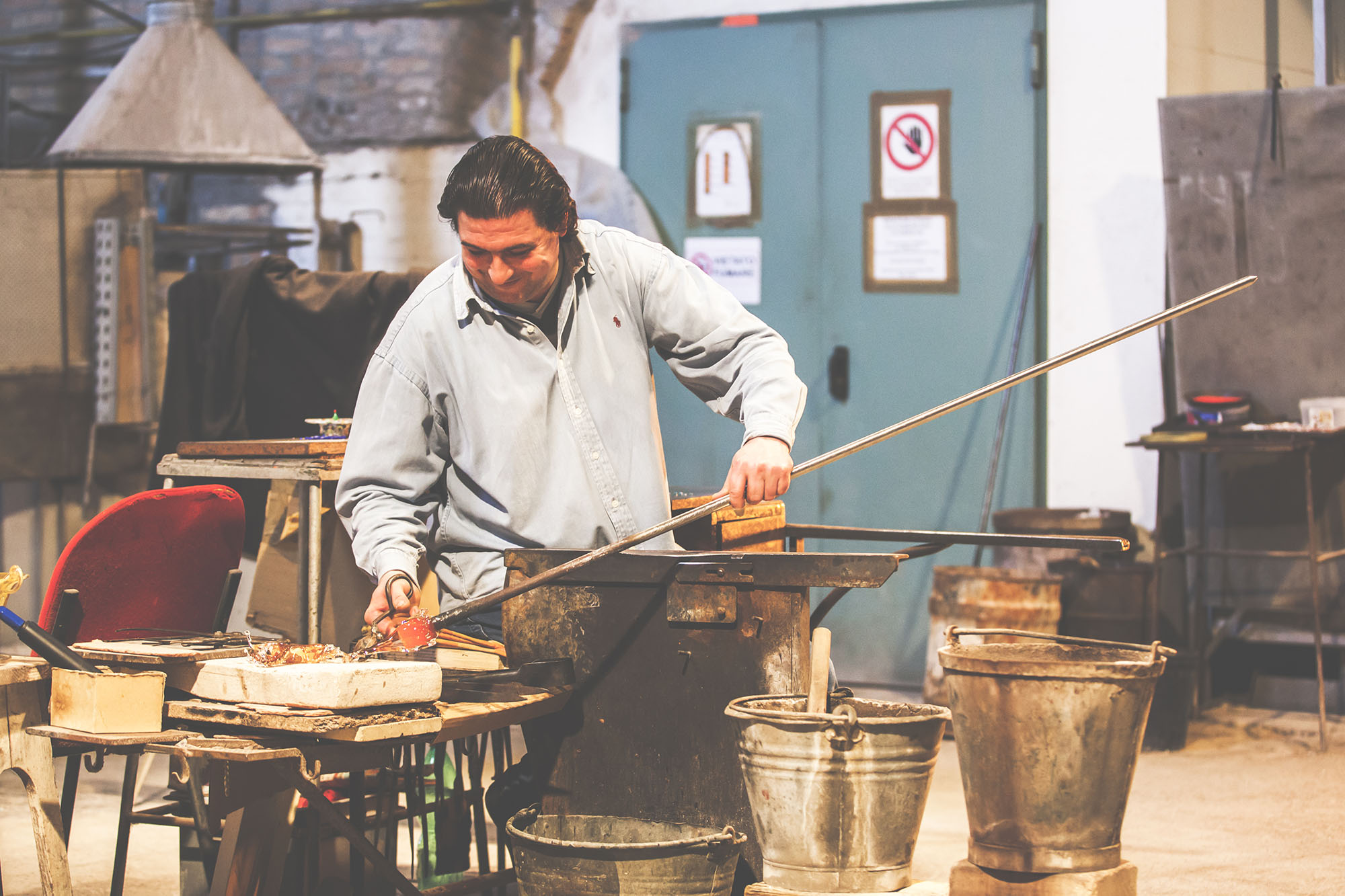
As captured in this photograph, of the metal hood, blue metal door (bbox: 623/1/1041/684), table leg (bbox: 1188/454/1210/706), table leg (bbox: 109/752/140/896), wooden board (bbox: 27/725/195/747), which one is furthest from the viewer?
the metal hood

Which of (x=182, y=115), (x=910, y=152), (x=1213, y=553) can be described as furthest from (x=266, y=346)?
(x=1213, y=553)

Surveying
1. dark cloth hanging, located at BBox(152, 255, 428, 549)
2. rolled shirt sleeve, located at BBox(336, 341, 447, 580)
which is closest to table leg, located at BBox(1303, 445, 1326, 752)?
dark cloth hanging, located at BBox(152, 255, 428, 549)

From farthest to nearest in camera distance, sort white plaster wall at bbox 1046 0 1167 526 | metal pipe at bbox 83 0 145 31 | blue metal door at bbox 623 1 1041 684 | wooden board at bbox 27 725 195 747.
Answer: metal pipe at bbox 83 0 145 31, blue metal door at bbox 623 1 1041 684, white plaster wall at bbox 1046 0 1167 526, wooden board at bbox 27 725 195 747

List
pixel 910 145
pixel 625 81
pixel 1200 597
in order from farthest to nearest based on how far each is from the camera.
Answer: pixel 625 81 < pixel 910 145 < pixel 1200 597

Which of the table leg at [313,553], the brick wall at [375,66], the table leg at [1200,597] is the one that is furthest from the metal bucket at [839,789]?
the brick wall at [375,66]

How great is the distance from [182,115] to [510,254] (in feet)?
13.5

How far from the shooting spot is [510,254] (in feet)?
8.48

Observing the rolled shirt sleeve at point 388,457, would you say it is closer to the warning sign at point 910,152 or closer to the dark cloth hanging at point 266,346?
the dark cloth hanging at point 266,346

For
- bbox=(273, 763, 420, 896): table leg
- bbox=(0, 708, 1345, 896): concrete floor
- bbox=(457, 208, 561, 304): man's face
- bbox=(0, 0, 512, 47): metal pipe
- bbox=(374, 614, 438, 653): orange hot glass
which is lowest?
bbox=(0, 708, 1345, 896): concrete floor

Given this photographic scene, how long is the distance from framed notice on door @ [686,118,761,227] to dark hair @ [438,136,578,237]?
144 inches

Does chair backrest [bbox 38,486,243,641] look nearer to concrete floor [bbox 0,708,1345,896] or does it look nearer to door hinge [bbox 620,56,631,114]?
concrete floor [bbox 0,708,1345,896]

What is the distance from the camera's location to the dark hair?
2.52 meters

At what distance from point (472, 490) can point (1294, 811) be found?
2888 millimetres

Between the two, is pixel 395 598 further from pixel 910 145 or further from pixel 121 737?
pixel 910 145
